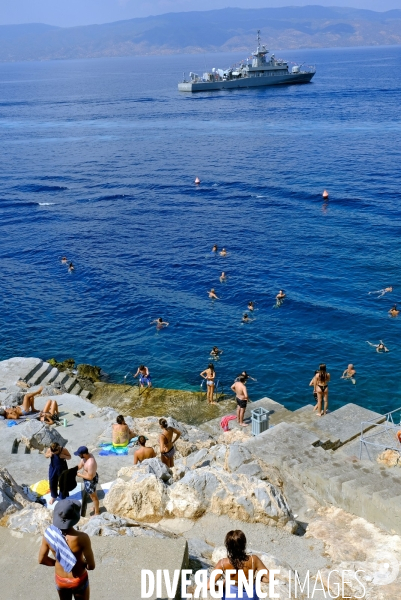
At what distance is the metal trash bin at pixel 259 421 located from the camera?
16.5 metres

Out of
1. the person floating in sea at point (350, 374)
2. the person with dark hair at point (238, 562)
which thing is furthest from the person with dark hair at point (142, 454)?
the person floating in sea at point (350, 374)

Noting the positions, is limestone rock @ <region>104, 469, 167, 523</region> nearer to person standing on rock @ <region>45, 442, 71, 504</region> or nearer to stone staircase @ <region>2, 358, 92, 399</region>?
person standing on rock @ <region>45, 442, 71, 504</region>

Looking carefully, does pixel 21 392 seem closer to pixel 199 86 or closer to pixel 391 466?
pixel 391 466

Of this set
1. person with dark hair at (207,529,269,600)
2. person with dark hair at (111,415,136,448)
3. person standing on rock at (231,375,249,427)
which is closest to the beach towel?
person standing on rock at (231,375,249,427)

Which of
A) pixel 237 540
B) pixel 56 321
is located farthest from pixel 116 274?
pixel 237 540

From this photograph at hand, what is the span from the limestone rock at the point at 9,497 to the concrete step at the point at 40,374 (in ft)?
37.7

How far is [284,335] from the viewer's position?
28875 mm

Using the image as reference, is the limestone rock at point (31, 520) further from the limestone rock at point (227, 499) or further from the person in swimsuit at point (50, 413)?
the person in swimsuit at point (50, 413)

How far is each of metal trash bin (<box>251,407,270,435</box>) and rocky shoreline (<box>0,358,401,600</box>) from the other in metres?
1.26

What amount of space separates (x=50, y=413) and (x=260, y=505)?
9430 mm

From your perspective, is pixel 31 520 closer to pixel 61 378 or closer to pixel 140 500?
pixel 140 500

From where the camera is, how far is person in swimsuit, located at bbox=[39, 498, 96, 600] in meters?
6.73

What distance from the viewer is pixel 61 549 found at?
6.73 metres

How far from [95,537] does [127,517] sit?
2.50 meters
